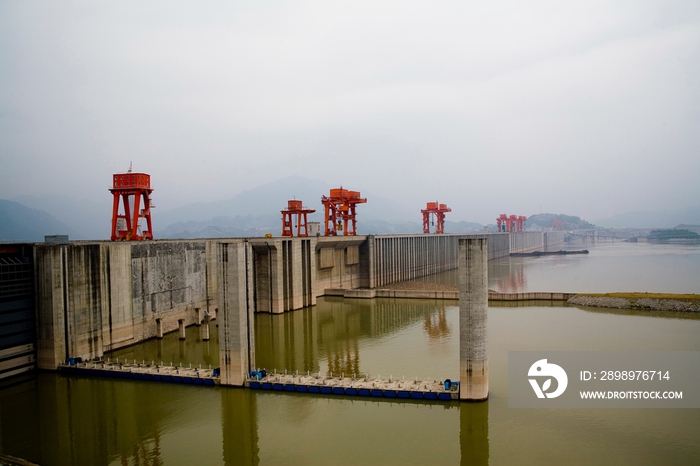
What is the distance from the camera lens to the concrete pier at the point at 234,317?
24.0m

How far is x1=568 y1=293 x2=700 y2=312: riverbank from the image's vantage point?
142ft

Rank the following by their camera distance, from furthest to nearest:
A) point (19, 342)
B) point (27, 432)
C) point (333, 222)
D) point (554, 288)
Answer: point (333, 222), point (554, 288), point (19, 342), point (27, 432)

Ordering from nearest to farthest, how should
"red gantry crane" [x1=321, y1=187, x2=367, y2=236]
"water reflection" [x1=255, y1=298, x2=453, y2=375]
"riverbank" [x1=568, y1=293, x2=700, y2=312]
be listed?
1. "water reflection" [x1=255, y1=298, x2=453, y2=375]
2. "riverbank" [x1=568, y1=293, x2=700, y2=312]
3. "red gantry crane" [x1=321, y1=187, x2=367, y2=236]

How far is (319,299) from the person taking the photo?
177ft

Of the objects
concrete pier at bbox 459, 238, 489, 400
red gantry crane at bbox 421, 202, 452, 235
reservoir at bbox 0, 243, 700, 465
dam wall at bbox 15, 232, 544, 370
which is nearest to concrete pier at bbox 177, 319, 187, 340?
dam wall at bbox 15, 232, 544, 370

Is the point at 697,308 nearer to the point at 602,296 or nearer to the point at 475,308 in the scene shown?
the point at 602,296

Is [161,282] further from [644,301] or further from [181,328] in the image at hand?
[644,301]

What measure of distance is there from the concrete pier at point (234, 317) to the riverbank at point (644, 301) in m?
35.2

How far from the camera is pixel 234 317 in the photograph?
24234 millimetres

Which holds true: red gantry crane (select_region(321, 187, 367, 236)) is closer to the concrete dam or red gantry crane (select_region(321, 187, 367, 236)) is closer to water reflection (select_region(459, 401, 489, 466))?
the concrete dam

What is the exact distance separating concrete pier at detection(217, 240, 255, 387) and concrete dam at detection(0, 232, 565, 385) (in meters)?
0.05

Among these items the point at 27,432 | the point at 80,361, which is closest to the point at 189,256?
the point at 80,361

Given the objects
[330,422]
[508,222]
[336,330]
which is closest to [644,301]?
[336,330]

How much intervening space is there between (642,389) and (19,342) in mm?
31718
